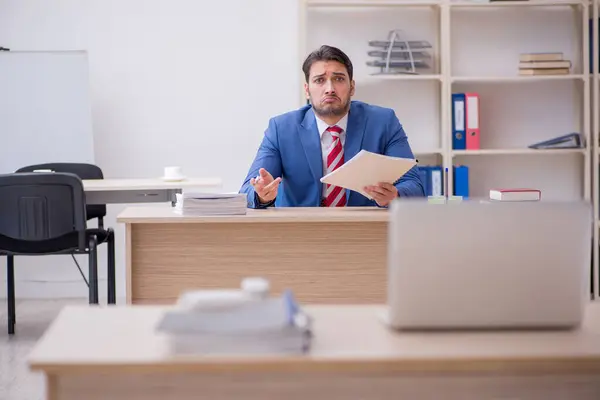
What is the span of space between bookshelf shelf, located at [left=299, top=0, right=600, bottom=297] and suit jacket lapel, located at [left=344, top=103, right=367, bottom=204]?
6.19 ft

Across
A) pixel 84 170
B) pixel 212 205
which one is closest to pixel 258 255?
pixel 212 205

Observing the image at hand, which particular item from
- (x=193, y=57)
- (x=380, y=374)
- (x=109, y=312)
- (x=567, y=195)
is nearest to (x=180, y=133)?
(x=193, y=57)

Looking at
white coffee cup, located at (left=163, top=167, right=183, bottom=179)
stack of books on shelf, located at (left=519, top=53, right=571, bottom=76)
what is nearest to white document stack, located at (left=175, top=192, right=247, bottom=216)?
white coffee cup, located at (left=163, top=167, right=183, bottom=179)

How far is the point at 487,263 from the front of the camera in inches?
60.8

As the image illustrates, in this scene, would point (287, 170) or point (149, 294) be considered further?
point (287, 170)

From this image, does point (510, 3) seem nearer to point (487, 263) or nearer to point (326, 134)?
point (326, 134)

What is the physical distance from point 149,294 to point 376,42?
2809 mm

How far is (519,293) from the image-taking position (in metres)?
1.57

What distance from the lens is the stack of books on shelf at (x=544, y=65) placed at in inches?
220

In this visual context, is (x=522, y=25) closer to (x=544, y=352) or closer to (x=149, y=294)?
(x=149, y=294)

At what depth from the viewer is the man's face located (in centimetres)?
385

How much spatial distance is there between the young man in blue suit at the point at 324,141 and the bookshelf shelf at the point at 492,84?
6.11 ft

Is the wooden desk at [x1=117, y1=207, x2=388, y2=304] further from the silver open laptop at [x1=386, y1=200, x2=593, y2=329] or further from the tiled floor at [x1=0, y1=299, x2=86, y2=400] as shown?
the silver open laptop at [x1=386, y1=200, x2=593, y2=329]

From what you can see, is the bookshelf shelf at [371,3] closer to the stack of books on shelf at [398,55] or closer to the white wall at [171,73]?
the stack of books on shelf at [398,55]
